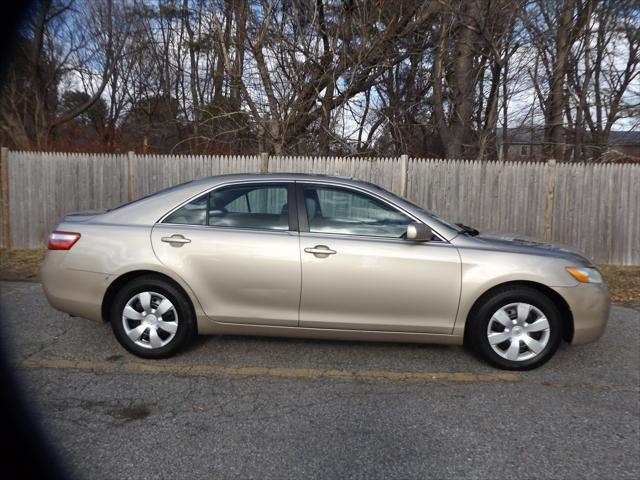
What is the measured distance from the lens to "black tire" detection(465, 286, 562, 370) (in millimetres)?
3775

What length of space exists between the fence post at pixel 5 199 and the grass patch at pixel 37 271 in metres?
0.26

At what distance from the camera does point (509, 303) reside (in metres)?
3.79

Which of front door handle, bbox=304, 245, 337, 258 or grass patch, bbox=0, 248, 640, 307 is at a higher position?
front door handle, bbox=304, 245, 337, 258

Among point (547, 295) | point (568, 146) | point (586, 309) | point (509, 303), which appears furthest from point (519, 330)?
point (568, 146)

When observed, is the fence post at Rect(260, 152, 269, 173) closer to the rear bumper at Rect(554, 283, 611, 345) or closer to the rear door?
the rear door

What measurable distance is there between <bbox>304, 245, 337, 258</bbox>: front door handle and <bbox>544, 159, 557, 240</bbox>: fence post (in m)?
6.65

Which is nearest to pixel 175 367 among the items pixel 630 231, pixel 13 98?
pixel 630 231

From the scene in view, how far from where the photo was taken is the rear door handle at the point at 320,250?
378 centimetres

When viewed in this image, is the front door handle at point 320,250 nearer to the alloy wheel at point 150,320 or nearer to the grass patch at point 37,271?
the alloy wheel at point 150,320

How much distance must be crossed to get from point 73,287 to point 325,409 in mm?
2433

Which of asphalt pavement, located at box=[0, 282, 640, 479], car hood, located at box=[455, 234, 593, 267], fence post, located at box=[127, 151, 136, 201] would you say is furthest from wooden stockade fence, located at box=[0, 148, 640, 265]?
car hood, located at box=[455, 234, 593, 267]

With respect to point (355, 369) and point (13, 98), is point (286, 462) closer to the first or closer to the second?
point (355, 369)

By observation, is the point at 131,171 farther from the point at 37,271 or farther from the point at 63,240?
the point at 63,240

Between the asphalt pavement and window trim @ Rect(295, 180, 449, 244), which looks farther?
window trim @ Rect(295, 180, 449, 244)
